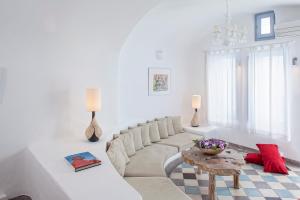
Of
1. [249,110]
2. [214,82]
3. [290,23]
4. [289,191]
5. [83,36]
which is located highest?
[290,23]

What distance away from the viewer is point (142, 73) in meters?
4.16

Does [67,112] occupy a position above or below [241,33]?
below

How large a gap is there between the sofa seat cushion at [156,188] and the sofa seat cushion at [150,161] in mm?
176

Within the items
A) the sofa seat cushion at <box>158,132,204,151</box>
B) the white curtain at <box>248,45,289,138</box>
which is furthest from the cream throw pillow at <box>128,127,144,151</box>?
the white curtain at <box>248,45,289,138</box>

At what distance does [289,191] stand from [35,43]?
3.78 meters

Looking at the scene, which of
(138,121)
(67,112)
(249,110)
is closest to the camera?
(67,112)

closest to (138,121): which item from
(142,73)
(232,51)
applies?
(142,73)

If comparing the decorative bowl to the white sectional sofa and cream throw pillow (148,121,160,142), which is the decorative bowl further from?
cream throw pillow (148,121,160,142)

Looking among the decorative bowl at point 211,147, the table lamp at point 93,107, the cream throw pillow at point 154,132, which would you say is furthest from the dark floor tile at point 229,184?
the table lamp at point 93,107

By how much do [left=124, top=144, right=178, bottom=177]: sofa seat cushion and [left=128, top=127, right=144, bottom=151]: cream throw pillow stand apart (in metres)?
0.10

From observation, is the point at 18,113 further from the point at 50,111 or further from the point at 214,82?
the point at 214,82

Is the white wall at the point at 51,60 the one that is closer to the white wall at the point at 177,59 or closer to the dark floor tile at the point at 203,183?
the white wall at the point at 177,59

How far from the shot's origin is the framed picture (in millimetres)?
4329

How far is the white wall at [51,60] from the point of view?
2078 mm
